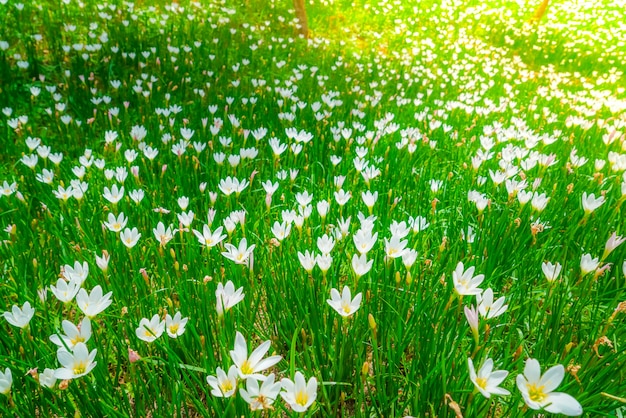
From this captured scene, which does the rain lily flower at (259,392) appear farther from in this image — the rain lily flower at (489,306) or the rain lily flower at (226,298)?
the rain lily flower at (489,306)

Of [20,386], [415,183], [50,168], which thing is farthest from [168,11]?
[20,386]

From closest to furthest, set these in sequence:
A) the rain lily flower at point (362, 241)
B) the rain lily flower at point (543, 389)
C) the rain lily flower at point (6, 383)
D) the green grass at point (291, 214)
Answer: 1. the rain lily flower at point (543, 389)
2. the rain lily flower at point (6, 383)
3. the green grass at point (291, 214)
4. the rain lily flower at point (362, 241)

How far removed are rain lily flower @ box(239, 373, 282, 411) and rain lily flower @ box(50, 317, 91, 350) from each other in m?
0.61

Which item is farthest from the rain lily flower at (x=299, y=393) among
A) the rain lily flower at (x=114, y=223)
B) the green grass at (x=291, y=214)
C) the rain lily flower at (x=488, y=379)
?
the rain lily flower at (x=114, y=223)

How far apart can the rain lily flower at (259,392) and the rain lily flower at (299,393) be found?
0.08ft

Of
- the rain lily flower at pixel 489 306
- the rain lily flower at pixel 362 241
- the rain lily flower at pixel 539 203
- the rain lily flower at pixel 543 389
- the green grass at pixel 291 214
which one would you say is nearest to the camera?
the rain lily flower at pixel 543 389

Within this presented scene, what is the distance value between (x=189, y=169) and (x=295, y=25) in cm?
749

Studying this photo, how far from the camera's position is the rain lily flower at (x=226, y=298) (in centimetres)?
147

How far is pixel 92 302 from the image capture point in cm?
148

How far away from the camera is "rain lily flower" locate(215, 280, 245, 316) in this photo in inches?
57.9

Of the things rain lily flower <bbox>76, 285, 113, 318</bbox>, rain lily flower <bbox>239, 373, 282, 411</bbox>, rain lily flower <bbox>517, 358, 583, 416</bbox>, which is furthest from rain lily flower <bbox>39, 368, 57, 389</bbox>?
rain lily flower <bbox>517, 358, 583, 416</bbox>

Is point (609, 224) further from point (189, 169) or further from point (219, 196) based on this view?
point (189, 169)

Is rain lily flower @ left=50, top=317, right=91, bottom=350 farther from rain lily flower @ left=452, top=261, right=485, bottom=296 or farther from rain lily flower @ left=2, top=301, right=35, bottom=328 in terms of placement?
rain lily flower @ left=452, top=261, right=485, bottom=296

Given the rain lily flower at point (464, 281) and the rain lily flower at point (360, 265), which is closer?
the rain lily flower at point (464, 281)
